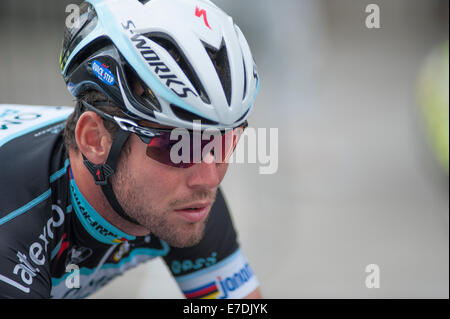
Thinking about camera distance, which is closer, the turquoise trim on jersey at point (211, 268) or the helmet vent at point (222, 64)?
the helmet vent at point (222, 64)

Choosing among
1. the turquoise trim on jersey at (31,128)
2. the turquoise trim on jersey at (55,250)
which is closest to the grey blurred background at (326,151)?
the turquoise trim on jersey at (31,128)

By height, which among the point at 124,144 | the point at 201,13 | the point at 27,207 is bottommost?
the point at 27,207

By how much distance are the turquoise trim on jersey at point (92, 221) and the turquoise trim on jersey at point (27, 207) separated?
0.11 metres

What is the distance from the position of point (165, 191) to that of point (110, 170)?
0.75 feet

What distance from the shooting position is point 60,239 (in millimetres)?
2256

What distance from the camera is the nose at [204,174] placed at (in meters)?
2.10

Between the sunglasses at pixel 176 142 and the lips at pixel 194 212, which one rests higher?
the sunglasses at pixel 176 142

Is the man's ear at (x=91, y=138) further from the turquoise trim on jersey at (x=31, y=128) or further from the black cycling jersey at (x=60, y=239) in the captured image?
the turquoise trim on jersey at (x=31, y=128)

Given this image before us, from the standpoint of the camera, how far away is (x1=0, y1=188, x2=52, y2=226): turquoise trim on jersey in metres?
2.03

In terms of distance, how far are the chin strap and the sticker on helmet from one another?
19 centimetres

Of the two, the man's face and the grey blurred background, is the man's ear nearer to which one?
the man's face

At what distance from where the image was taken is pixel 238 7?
12.1 m

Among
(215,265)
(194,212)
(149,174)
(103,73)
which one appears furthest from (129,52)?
(215,265)

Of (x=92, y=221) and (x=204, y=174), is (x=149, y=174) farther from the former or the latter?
(x=92, y=221)
